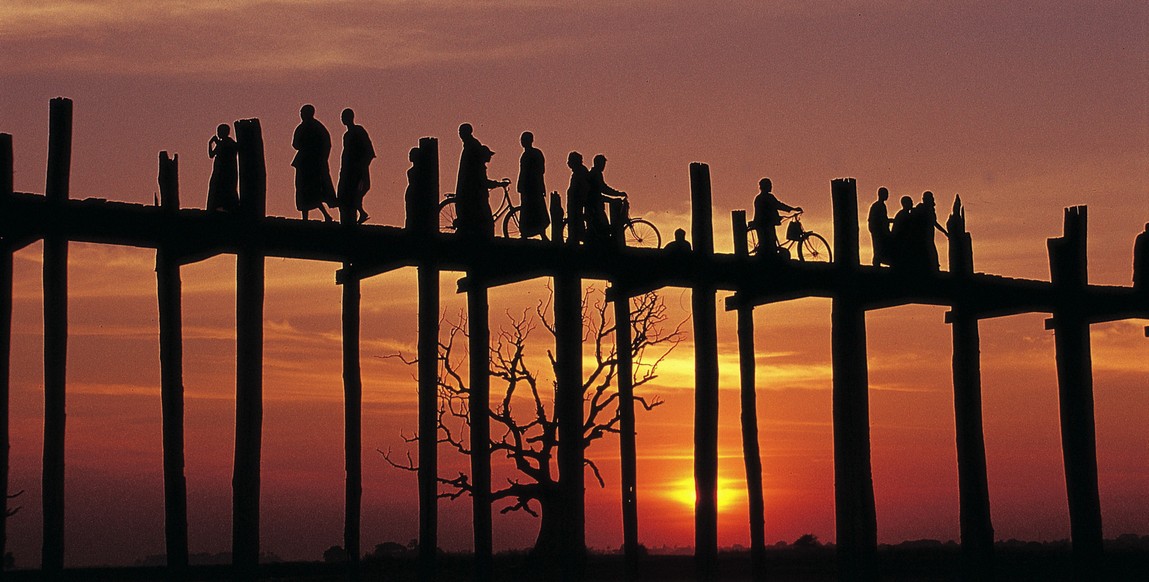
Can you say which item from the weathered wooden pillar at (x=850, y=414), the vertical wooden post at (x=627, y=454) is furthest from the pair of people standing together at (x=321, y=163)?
the weathered wooden pillar at (x=850, y=414)

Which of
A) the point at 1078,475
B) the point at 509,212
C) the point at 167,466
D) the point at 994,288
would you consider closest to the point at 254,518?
the point at 167,466

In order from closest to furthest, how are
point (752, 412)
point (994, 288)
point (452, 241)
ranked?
1. point (452, 241)
2. point (752, 412)
3. point (994, 288)

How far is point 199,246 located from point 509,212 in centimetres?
523

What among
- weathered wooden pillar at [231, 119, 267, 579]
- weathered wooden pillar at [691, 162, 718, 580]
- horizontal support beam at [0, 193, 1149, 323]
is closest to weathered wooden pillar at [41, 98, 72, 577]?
horizontal support beam at [0, 193, 1149, 323]

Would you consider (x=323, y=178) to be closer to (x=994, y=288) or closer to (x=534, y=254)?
(x=534, y=254)

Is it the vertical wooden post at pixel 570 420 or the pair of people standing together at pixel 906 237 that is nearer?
the vertical wooden post at pixel 570 420

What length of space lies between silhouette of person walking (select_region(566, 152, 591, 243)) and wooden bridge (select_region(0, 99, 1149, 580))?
0.89 ft

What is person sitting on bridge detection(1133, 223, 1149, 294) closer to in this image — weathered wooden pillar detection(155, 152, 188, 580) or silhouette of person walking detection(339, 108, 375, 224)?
silhouette of person walking detection(339, 108, 375, 224)

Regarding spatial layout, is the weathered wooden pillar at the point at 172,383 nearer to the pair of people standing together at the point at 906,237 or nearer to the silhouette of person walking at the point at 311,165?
the silhouette of person walking at the point at 311,165

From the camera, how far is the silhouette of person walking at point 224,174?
14047mm

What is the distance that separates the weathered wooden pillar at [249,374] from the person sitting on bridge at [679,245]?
4434mm

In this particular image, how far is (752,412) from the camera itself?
56.1 feet

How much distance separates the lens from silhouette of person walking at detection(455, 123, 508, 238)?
586 inches

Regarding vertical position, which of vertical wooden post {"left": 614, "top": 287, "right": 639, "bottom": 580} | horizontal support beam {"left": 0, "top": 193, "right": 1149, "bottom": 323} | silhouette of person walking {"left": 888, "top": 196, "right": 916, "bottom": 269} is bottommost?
vertical wooden post {"left": 614, "top": 287, "right": 639, "bottom": 580}
